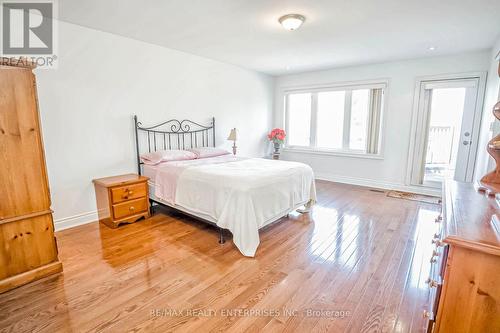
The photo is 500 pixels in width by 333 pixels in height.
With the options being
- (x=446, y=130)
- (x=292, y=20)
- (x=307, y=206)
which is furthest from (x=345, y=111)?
(x=292, y=20)

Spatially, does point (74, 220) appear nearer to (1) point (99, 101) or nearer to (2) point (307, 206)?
(1) point (99, 101)

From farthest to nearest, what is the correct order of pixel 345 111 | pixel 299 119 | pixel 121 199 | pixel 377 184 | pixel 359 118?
pixel 299 119, pixel 345 111, pixel 359 118, pixel 377 184, pixel 121 199

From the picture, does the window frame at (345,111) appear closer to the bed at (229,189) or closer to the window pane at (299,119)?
the window pane at (299,119)

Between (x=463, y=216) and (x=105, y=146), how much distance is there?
3727mm

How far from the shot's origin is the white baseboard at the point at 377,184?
4500 millimetres

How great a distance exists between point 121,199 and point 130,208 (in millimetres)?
172

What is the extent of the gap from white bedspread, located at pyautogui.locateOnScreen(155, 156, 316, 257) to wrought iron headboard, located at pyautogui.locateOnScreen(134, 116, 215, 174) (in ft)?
2.24

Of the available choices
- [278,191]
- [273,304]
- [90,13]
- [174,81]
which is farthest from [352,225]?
[90,13]

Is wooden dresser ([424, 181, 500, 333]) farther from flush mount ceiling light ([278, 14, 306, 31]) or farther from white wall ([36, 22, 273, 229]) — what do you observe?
white wall ([36, 22, 273, 229])

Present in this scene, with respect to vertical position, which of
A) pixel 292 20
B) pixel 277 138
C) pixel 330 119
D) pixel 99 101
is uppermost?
pixel 292 20

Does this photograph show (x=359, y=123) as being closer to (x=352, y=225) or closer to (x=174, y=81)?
(x=352, y=225)

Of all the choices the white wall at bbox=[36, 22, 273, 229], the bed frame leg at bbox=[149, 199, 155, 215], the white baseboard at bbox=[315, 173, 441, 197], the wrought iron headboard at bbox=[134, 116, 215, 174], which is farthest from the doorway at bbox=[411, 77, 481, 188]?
the bed frame leg at bbox=[149, 199, 155, 215]

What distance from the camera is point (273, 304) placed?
5.88 feet

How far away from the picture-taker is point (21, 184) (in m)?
1.91
